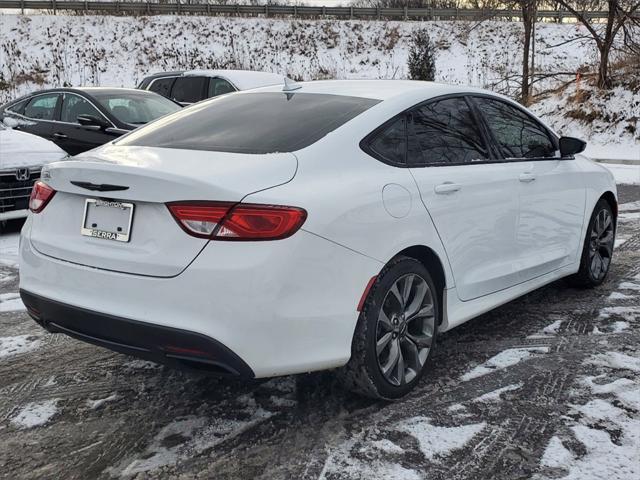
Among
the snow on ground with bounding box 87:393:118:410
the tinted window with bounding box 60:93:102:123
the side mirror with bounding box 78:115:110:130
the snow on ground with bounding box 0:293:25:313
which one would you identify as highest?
the tinted window with bounding box 60:93:102:123

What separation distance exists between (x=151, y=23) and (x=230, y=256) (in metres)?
35.5

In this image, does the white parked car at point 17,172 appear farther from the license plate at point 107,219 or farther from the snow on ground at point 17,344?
the license plate at point 107,219

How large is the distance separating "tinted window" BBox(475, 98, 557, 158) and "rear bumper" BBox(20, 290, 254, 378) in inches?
89.3

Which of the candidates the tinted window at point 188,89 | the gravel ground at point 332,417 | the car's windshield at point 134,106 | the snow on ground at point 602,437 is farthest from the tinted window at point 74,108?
the snow on ground at point 602,437

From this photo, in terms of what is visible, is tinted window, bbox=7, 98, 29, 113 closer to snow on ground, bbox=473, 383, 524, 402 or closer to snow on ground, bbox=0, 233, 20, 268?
snow on ground, bbox=0, 233, 20, 268

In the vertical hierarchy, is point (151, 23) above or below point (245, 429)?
above

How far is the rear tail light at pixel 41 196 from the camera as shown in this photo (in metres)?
2.93

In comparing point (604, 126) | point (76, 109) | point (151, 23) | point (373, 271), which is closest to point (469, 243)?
point (373, 271)

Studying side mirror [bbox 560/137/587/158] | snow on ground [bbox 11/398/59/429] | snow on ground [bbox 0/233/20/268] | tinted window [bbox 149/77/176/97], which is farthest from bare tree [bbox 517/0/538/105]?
snow on ground [bbox 11/398/59/429]

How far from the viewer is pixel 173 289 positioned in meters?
2.49

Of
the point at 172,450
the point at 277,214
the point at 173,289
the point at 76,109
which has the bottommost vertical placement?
the point at 172,450

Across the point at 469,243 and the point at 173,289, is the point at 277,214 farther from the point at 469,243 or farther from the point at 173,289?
the point at 469,243

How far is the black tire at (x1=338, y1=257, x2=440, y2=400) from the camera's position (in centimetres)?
285

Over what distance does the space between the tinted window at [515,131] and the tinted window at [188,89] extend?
26.4 ft
